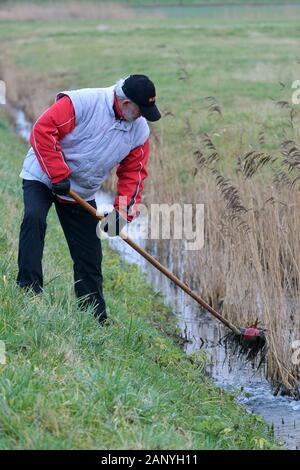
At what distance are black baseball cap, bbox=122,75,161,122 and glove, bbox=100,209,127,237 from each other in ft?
2.38

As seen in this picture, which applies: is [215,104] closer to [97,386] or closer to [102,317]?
[102,317]

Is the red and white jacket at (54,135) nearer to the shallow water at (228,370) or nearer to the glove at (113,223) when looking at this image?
the glove at (113,223)

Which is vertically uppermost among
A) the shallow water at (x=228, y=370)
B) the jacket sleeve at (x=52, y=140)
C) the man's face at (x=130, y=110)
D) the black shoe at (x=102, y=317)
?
the man's face at (x=130, y=110)

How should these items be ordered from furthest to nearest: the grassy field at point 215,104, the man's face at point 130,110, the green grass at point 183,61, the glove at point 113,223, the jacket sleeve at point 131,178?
1. the green grass at point 183,61
2. the grassy field at point 215,104
3. the jacket sleeve at point 131,178
4. the glove at point 113,223
5. the man's face at point 130,110

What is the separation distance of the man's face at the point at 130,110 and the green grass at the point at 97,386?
1.31 meters

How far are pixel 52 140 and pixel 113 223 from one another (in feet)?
2.41

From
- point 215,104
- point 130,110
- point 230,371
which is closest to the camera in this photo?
point 130,110

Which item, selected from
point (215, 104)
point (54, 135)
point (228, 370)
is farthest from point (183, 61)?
point (54, 135)

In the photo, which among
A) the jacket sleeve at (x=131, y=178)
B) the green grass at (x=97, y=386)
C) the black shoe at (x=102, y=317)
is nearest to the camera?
the green grass at (x=97, y=386)

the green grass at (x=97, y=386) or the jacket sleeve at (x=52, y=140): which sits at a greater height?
the jacket sleeve at (x=52, y=140)

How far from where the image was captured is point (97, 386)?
14.9ft

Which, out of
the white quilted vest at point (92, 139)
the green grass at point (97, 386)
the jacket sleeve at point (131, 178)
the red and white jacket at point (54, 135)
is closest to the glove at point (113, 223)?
the jacket sleeve at point (131, 178)

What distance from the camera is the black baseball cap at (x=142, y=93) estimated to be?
225 inches

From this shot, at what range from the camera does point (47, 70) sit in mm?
24141
